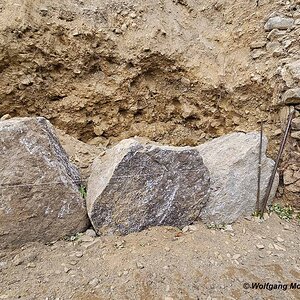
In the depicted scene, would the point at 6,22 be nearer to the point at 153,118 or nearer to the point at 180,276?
the point at 153,118

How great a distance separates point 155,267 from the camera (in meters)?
2.55

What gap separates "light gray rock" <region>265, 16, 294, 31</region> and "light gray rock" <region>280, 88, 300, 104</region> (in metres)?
1.29

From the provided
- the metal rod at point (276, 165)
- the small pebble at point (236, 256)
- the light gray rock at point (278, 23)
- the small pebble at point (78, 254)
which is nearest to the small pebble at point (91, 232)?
the small pebble at point (78, 254)

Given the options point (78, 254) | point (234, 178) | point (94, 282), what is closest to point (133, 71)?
point (234, 178)

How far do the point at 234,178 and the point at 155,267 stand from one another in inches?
60.5

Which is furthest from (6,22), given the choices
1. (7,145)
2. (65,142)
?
(7,145)

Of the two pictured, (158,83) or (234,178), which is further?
(158,83)

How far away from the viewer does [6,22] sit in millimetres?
3764

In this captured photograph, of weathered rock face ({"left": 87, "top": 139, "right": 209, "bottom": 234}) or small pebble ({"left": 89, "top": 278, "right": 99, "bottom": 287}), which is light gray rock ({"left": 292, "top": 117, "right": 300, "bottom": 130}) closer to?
weathered rock face ({"left": 87, "top": 139, "right": 209, "bottom": 234})

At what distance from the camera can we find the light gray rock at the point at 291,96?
11.9ft

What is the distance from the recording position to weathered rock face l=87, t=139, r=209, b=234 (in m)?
2.90

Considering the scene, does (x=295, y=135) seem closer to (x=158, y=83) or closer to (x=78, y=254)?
(x=158, y=83)

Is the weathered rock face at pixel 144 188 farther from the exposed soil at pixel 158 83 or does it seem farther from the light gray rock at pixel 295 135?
the light gray rock at pixel 295 135

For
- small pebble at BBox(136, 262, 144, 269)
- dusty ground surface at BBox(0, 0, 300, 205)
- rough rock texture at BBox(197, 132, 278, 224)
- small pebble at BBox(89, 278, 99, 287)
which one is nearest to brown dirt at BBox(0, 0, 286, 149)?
dusty ground surface at BBox(0, 0, 300, 205)
